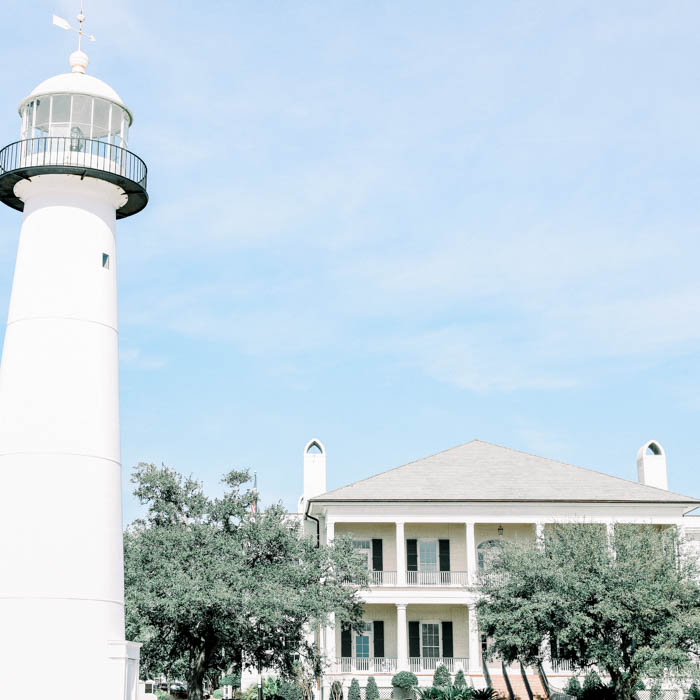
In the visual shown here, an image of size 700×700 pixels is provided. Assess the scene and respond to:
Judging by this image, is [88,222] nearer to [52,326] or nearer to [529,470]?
[52,326]

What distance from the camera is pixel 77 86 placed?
1967cm

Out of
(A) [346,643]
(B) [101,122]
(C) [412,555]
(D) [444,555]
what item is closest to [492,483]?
(D) [444,555]

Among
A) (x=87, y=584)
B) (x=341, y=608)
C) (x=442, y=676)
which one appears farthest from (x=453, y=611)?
(x=87, y=584)

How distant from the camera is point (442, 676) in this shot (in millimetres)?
41375

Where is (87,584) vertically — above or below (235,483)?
below

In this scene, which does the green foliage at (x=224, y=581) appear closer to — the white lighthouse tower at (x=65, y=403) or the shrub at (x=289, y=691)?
the white lighthouse tower at (x=65, y=403)

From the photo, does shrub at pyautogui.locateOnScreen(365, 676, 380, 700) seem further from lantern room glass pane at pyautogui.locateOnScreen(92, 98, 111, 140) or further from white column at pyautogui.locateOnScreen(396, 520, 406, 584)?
lantern room glass pane at pyautogui.locateOnScreen(92, 98, 111, 140)

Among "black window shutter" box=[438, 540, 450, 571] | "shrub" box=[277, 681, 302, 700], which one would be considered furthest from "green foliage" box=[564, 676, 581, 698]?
"shrub" box=[277, 681, 302, 700]

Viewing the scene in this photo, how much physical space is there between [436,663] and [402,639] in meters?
2.20

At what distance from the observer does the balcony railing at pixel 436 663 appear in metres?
43.4

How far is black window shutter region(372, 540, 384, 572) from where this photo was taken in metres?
45.5

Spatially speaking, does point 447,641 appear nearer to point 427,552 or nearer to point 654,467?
point 427,552

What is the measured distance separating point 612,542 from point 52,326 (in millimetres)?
19140

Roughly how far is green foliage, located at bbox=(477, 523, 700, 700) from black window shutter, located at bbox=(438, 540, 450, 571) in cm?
1397
